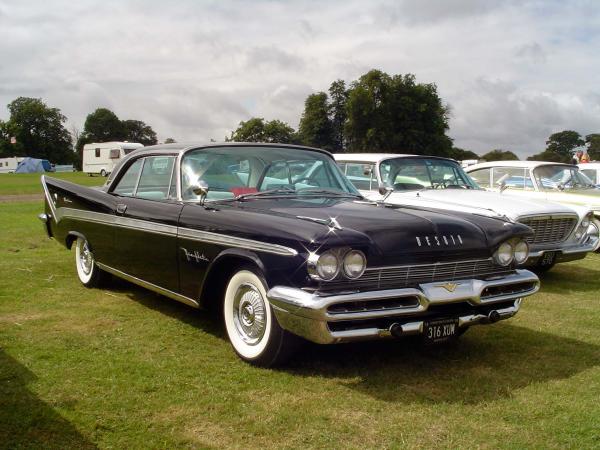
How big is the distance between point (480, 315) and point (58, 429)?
2683mm

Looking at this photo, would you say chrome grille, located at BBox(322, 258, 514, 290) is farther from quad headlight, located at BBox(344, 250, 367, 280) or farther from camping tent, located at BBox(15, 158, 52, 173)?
camping tent, located at BBox(15, 158, 52, 173)

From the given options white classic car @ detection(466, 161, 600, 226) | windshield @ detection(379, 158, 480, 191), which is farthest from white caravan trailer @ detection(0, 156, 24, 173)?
windshield @ detection(379, 158, 480, 191)

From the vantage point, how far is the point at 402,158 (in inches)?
326

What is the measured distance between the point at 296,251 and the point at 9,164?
76.8 meters

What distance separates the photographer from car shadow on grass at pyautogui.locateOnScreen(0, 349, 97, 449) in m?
2.93

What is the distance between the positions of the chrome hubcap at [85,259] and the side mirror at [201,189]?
2.11 m

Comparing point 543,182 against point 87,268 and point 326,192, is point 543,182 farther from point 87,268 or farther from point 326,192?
point 87,268

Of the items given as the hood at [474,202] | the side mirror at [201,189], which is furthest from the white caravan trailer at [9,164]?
the side mirror at [201,189]

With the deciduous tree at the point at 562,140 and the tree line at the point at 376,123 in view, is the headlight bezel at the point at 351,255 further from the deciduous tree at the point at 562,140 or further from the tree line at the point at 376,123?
the deciduous tree at the point at 562,140

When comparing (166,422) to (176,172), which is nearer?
(166,422)

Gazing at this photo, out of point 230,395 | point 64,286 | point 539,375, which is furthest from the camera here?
point 64,286

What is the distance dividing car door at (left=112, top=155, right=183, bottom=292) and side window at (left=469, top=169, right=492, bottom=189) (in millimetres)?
6595

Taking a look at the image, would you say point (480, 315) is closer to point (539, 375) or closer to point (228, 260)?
point (539, 375)

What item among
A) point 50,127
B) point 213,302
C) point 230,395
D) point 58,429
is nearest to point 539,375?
point 230,395
